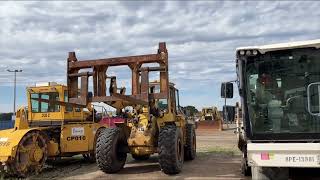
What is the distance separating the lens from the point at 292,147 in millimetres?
8570

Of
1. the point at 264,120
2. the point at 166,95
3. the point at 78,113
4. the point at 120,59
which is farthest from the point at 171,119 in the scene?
the point at 264,120

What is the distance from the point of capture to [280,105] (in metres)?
8.96

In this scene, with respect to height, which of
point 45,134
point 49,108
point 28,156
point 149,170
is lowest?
point 149,170

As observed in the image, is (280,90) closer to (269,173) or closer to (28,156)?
(269,173)

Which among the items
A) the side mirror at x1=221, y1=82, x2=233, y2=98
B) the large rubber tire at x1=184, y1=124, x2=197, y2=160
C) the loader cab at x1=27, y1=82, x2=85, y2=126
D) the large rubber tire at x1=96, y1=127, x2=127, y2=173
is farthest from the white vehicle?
the loader cab at x1=27, y1=82, x2=85, y2=126

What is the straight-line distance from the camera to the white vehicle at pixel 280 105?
28.3 feet

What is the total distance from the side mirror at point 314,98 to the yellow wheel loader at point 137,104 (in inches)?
163

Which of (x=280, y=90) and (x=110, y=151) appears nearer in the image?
(x=280, y=90)

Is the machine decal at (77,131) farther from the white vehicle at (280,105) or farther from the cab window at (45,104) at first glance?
the white vehicle at (280,105)

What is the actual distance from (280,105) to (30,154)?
7163 mm

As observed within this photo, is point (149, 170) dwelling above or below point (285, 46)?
below

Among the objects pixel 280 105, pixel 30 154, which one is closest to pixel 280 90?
pixel 280 105

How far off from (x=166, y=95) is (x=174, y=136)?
3.57 feet

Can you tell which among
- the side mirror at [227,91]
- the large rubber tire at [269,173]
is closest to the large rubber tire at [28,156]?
the side mirror at [227,91]
